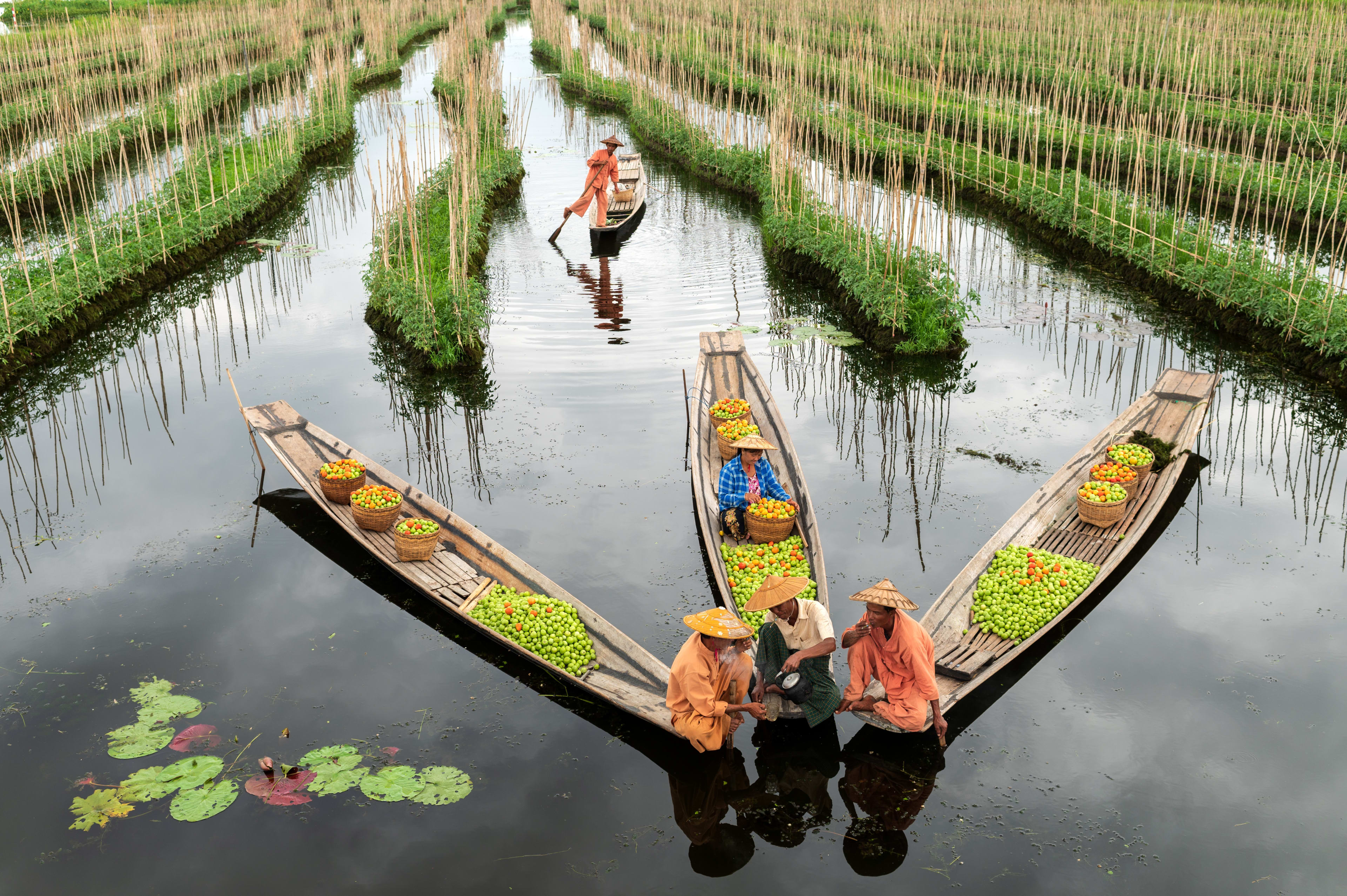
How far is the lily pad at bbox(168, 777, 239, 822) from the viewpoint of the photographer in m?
5.53

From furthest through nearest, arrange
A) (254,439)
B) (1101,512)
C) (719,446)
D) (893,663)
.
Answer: (254,439) < (719,446) < (1101,512) < (893,663)

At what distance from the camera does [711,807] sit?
5.61 meters

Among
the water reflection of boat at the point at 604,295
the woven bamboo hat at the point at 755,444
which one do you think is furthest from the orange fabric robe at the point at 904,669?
the water reflection of boat at the point at 604,295

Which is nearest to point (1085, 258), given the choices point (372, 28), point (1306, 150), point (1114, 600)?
point (1306, 150)

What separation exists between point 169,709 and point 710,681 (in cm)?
376

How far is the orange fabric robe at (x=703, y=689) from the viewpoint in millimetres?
5512

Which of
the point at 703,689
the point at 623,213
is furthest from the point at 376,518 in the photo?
the point at 623,213

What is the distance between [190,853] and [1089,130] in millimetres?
20688

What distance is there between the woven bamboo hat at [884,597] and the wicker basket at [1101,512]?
2.78 m

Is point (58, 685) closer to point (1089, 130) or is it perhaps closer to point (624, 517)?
point (624, 517)

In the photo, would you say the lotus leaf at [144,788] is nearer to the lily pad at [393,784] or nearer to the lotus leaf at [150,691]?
the lotus leaf at [150,691]

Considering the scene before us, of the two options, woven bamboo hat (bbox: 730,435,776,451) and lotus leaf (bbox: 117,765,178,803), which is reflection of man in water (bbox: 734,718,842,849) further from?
lotus leaf (bbox: 117,765,178,803)

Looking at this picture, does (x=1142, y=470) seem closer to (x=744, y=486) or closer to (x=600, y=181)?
(x=744, y=486)

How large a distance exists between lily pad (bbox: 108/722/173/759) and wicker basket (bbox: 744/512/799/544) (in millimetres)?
4290
